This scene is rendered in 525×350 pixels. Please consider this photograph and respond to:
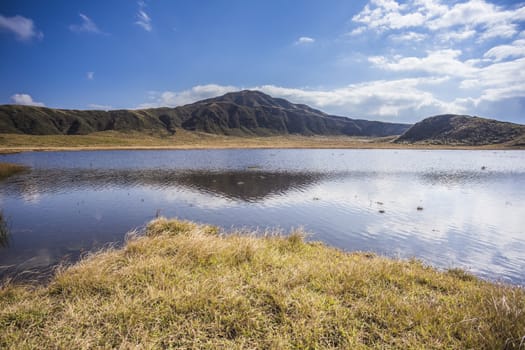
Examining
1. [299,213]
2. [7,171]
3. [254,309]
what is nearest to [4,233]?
[254,309]

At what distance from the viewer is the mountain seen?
446 feet

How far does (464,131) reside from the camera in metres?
152

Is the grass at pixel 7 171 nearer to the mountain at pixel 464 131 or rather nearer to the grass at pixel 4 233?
the grass at pixel 4 233

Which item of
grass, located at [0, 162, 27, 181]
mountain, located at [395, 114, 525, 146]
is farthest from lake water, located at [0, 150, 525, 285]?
mountain, located at [395, 114, 525, 146]

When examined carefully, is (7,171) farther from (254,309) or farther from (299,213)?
(254,309)

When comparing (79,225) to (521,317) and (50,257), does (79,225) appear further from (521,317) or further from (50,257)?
(521,317)

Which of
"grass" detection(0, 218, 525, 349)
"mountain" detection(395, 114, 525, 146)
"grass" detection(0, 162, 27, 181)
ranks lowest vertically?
Answer: "grass" detection(0, 162, 27, 181)

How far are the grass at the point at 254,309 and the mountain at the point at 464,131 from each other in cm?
16488

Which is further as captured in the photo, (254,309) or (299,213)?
(299,213)

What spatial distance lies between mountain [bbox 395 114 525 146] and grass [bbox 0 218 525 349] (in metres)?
165

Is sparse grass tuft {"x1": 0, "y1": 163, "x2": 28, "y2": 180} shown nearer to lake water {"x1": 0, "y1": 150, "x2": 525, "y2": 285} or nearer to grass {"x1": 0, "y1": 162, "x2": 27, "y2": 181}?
grass {"x1": 0, "y1": 162, "x2": 27, "y2": 181}

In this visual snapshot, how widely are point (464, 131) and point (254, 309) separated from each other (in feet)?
627

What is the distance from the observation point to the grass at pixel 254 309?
454cm

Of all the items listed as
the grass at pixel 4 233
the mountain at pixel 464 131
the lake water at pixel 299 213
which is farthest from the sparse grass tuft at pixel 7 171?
the mountain at pixel 464 131
